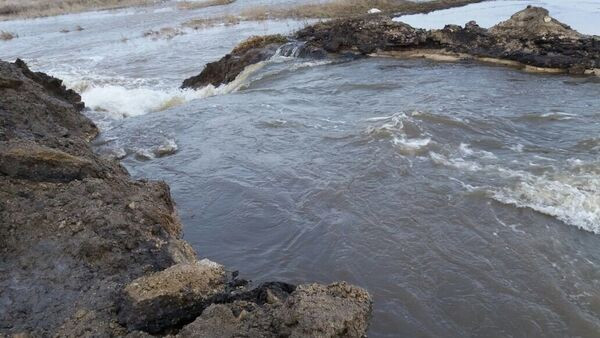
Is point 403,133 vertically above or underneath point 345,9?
underneath

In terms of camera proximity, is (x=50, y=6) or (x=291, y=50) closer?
(x=291, y=50)

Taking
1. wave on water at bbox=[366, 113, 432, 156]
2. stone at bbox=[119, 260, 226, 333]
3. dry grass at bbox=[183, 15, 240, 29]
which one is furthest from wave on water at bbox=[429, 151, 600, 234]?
dry grass at bbox=[183, 15, 240, 29]

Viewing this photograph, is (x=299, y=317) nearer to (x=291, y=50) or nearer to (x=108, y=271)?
(x=108, y=271)

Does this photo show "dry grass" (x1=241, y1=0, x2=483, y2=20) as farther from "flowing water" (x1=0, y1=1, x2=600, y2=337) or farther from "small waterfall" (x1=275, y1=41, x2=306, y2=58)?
"flowing water" (x1=0, y1=1, x2=600, y2=337)

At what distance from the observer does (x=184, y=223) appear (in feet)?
20.5

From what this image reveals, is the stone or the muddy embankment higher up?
the muddy embankment

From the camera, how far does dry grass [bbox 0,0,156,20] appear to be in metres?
49.0

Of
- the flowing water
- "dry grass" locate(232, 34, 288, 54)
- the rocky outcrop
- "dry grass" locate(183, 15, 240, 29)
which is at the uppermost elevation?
"dry grass" locate(183, 15, 240, 29)

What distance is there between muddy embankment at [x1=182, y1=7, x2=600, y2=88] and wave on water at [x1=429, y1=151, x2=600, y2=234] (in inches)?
254

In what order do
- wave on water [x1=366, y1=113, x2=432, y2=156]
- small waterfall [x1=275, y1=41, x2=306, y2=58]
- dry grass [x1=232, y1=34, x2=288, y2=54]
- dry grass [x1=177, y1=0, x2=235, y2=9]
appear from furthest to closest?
dry grass [x1=177, y1=0, x2=235, y2=9] → dry grass [x1=232, y1=34, x2=288, y2=54] → small waterfall [x1=275, y1=41, x2=306, y2=58] → wave on water [x1=366, y1=113, x2=432, y2=156]

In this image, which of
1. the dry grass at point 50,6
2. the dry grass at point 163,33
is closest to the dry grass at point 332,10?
the dry grass at point 163,33

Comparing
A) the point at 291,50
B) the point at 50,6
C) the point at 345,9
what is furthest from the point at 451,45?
the point at 50,6

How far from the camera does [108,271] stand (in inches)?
160

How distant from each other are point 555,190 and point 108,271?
214 inches
